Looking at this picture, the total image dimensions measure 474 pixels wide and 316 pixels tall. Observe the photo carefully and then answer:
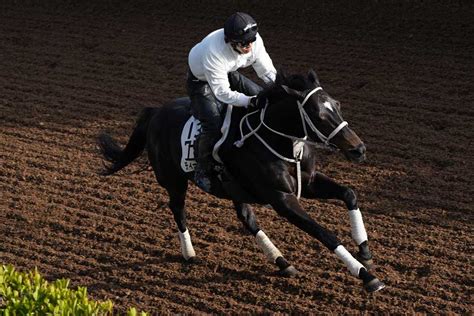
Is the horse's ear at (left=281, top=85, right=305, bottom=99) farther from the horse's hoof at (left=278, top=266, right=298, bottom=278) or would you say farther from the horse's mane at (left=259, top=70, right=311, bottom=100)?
the horse's hoof at (left=278, top=266, right=298, bottom=278)

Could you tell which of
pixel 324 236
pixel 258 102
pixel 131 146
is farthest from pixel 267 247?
pixel 131 146

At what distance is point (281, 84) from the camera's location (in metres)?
6.18

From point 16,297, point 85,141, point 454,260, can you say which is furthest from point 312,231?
point 85,141

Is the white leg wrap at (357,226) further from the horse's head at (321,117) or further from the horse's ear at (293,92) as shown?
the horse's ear at (293,92)

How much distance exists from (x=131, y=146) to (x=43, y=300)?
2.82 metres

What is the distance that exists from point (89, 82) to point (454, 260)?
6579 mm

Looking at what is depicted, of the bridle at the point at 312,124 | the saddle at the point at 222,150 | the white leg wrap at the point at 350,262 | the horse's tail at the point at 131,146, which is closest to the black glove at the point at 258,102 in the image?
the saddle at the point at 222,150

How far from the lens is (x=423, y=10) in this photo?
1339 centimetres

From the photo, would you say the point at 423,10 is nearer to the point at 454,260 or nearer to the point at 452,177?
the point at 452,177

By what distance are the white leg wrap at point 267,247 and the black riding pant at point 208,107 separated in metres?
0.83

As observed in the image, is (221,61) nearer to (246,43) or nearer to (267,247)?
(246,43)

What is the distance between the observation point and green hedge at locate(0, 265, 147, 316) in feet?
16.5

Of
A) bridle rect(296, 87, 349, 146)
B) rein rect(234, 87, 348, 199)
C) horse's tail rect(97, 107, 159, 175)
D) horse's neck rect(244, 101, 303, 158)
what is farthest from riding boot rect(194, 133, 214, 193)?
horse's tail rect(97, 107, 159, 175)

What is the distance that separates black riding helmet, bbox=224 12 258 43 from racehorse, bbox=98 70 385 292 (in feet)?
1.19
